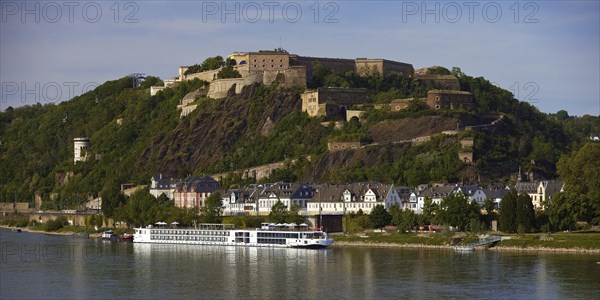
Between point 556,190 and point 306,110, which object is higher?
point 306,110

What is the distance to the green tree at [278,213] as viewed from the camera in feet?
295

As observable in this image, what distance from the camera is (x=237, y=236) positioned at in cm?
8706

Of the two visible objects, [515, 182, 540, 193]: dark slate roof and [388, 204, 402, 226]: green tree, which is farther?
[515, 182, 540, 193]: dark slate roof

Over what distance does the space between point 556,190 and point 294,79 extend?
45.4 metres

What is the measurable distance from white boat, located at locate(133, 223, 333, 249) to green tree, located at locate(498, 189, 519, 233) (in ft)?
37.1

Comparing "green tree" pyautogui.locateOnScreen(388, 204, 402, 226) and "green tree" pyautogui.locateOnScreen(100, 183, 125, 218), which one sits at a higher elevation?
"green tree" pyautogui.locateOnScreen(100, 183, 125, 218)

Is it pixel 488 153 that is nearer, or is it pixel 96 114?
pixel 488 153

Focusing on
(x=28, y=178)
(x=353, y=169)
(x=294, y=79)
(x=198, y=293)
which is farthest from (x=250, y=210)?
(x=28, y=178)

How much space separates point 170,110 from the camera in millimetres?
141000

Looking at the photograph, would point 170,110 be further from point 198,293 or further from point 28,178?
point 198,293

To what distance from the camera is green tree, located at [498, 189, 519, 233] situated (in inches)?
3115

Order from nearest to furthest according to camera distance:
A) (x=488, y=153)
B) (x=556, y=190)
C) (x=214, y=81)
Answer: (x=556, y=190) → (x=488, y=153) → (x=214, y=81)

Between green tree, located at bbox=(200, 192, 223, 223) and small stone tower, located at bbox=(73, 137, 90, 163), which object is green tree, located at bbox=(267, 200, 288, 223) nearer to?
green tree, located at bbox=(200, 192, 223, 223)

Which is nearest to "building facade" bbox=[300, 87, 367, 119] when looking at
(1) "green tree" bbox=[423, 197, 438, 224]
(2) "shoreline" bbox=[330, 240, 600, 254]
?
(1) "green tree" bbox=[423, 197, 438, 224]
